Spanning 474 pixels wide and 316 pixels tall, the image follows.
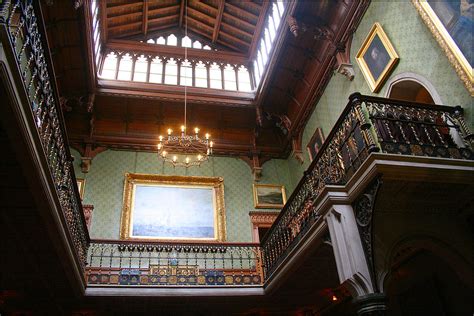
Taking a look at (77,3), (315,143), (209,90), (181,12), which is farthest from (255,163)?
(77,3)

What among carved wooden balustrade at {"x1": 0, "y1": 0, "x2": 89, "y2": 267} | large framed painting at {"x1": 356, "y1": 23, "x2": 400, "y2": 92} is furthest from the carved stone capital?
large framed painting at {"x1": 356, "y1": 23, "x2": 400, "y2": 92}

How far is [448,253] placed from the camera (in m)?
6.06

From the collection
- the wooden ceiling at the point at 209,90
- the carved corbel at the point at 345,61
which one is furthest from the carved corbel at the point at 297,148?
the carved corbel at the point at 345,61

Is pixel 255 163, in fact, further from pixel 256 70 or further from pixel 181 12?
pixel 181 12

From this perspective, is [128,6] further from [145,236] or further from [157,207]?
[145,236]

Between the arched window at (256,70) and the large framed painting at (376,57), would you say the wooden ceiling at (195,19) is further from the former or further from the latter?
the large framed painting at (376,57)

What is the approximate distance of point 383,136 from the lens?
17.9 feet

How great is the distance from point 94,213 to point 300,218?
672cm

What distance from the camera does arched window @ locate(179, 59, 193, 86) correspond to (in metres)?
13.8

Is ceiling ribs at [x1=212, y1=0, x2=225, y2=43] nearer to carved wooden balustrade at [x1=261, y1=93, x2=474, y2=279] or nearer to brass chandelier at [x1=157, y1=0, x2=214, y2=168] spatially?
brass chandelier at [x1=157, y1=0, x2=214, y2=168]

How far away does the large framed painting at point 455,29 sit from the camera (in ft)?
20.1

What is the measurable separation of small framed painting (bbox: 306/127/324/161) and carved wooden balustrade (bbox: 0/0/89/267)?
6579 mm

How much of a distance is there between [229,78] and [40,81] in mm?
9795

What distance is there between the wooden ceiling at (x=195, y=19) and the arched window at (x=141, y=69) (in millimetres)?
1138
